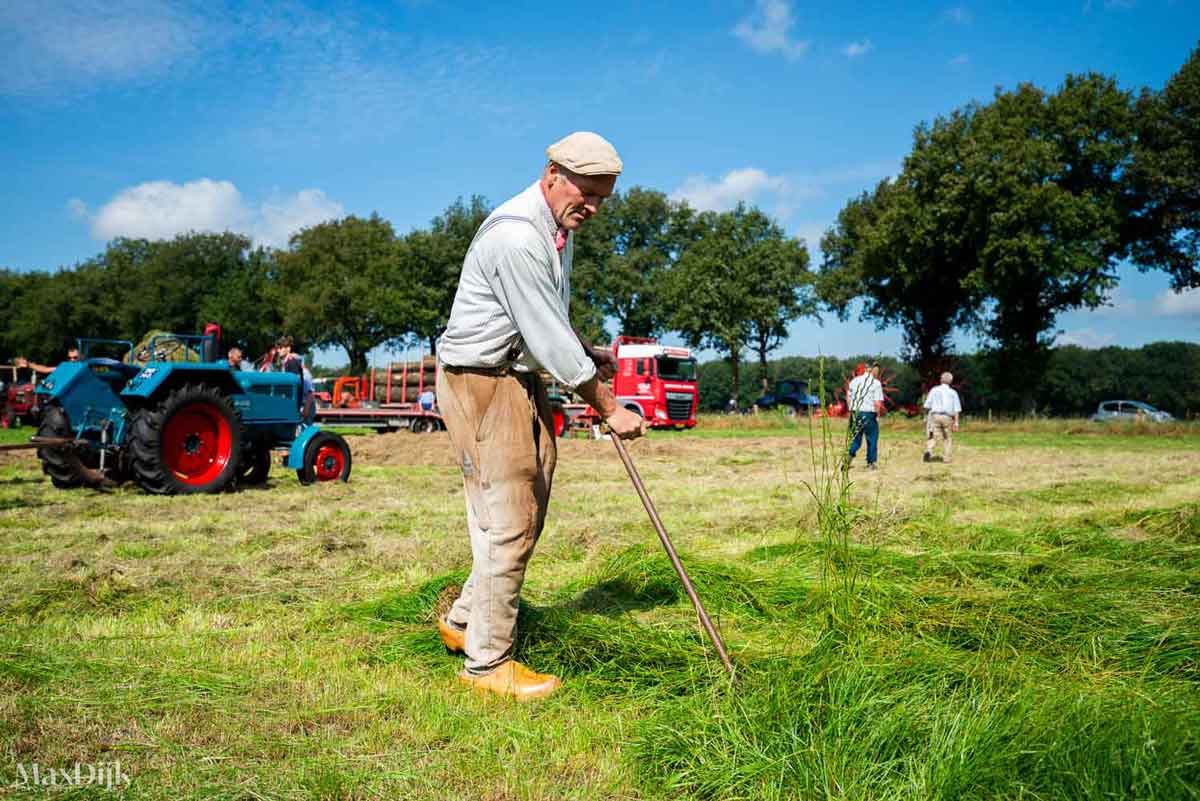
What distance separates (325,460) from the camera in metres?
10.1

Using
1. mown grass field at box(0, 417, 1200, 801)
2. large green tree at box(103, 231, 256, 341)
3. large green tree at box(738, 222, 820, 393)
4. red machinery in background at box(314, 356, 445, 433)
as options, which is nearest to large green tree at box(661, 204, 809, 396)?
large green tree at box(738, 222, 820, 393)

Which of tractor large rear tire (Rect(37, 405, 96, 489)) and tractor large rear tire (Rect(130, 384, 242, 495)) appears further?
tractor large rear tire (Rect(37, 405, 96, 489))

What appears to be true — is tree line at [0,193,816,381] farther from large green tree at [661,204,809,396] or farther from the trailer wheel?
the trailer wheel

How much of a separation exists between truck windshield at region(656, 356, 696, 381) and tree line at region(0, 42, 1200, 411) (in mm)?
12225

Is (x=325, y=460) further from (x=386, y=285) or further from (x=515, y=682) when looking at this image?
(x=386, y=285)

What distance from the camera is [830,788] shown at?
206 centimetres

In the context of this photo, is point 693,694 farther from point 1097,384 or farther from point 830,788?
point 1097,384

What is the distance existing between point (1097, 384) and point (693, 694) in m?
81.7

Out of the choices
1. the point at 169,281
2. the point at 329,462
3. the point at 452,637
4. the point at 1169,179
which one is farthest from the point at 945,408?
the point at 169,281

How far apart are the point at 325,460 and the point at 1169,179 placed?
31267 millimetres

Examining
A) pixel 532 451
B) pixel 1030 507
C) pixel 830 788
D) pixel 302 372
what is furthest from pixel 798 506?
pixel 302 372

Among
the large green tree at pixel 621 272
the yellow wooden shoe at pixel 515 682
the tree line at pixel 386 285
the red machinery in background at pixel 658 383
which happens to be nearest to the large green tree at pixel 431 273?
the tree line at pixel 386 285

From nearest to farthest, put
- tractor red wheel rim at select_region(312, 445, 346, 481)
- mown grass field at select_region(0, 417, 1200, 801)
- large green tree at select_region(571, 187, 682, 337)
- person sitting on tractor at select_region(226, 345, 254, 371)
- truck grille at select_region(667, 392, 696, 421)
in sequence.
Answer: mown grass field at select_region(0, 417, 1200, 801) → tractor red wheel rim at select_region(312, 445, 346, 481) → person sitting on tractor at select_region(226, 345, 254, 371) → truck grille at select_region(667, 392, 696, 421) → large green tree at select_region(571, 187, 682, 337)

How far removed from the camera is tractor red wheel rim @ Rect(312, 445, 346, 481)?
32.8 ft
